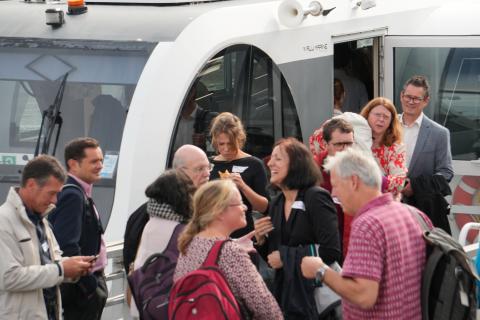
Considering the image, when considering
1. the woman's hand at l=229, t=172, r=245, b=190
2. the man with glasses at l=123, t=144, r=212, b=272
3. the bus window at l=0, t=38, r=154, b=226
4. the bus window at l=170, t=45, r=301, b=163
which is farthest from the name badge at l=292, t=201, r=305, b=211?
the bus window at l=0, t=38, r=154, b=226

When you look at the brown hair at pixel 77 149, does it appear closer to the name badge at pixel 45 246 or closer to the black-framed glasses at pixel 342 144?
the name badge at pixel 45 246

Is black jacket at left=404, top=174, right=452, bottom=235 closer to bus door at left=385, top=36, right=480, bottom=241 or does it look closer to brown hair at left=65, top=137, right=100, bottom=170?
bus door at left=385, top=36, right=480, bottom=241

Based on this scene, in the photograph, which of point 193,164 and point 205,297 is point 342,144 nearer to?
point 193,164

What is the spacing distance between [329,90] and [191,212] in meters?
3.31

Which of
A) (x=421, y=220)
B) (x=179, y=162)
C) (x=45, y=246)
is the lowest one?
(x=45, y=246)

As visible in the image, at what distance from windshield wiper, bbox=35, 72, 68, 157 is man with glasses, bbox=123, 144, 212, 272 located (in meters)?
1.49

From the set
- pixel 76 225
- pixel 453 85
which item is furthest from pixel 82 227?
pixel 453 85

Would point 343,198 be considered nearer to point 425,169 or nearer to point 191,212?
point 191,212

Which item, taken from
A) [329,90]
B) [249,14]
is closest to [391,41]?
[329,90]

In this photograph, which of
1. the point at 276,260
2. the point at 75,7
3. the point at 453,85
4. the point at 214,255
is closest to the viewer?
the point at 214,255

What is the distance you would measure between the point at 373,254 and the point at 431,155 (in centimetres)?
313

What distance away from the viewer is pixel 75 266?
5379mm

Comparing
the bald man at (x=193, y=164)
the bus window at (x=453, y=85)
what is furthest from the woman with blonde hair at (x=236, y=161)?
the bus window at (x=453, y=85)

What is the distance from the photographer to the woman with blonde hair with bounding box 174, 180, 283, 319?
4.74 metres
